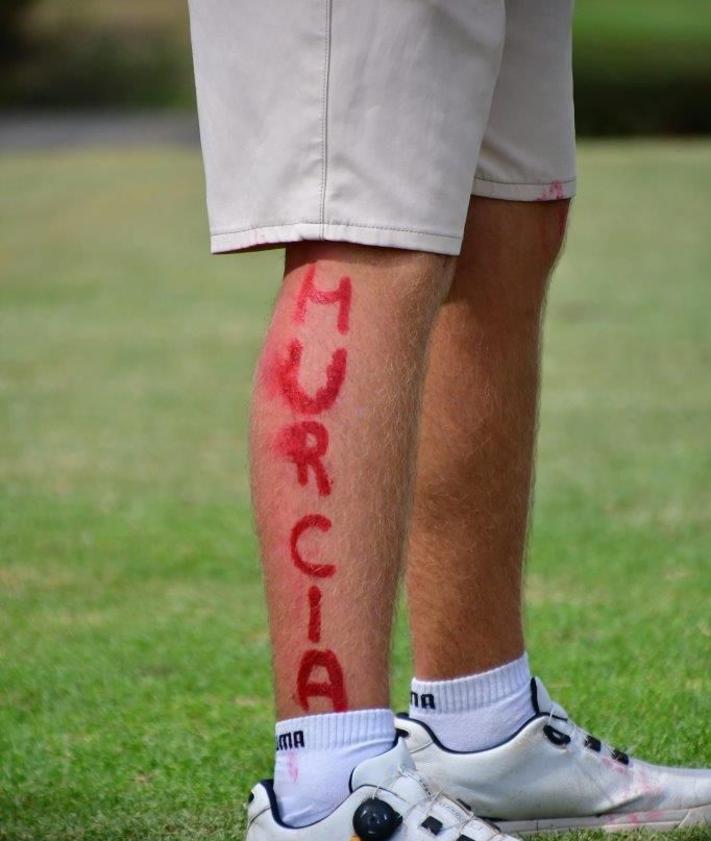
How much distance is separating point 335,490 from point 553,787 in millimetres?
503

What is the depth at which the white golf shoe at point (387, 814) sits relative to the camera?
4.42 feet

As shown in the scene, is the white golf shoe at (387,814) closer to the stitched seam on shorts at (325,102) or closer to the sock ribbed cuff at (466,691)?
the sock ribbed cuff at (466,691)

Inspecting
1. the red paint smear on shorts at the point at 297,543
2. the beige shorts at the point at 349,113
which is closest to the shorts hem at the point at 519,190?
the beige shorts at the point at 349,113

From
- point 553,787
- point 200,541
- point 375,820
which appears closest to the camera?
point 375,820

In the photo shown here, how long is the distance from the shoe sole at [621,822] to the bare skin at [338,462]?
39cm

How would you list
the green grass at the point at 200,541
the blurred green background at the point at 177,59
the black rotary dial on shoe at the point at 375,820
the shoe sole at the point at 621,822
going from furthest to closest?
the blurred green background at the point at 177,59
the green grass at the point at 200,541
the shoe sole at the point at 621,822
the black rotary dial on shoe at the point at 375,820

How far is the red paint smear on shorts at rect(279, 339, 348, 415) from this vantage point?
1419mm

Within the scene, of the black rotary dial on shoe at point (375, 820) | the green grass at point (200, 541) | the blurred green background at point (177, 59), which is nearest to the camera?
the black rotary dial on shoe at point (375, 820)

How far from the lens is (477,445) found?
1.78m

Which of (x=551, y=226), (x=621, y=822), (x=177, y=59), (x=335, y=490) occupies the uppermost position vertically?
(x=551, y=226)

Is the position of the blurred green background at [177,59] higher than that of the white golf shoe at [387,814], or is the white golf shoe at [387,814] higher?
the white golf shoe at [387,814]

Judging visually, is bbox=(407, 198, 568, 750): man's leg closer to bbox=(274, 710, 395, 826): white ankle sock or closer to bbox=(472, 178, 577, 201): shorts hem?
bbox=(472, 178, 577, 201): shorts hem

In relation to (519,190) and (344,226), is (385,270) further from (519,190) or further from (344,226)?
(519,190)

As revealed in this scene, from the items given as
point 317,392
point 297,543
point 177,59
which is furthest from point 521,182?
point 177,59
